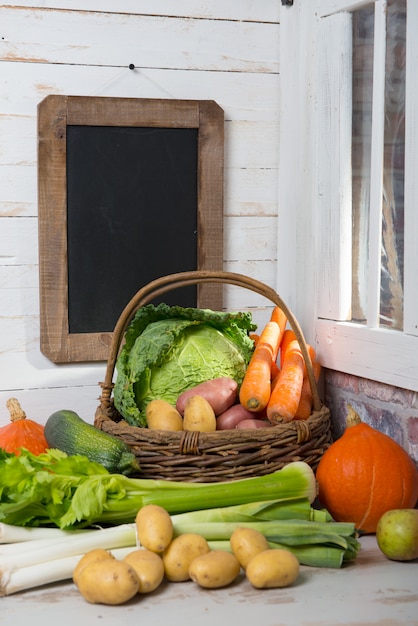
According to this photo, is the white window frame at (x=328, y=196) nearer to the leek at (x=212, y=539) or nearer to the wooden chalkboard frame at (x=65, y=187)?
the wooden chalkboard frame at (x=65, y=187)

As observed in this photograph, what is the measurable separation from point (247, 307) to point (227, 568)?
105cm

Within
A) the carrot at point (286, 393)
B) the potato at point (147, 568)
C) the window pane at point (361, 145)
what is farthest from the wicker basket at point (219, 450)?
the window pane at point (361, 145)

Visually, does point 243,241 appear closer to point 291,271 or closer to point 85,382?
point 291,271

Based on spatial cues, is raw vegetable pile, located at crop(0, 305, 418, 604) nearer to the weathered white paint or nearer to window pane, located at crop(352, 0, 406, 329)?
the weathered white paint

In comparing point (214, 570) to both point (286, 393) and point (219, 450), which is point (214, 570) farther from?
point (286, 393)

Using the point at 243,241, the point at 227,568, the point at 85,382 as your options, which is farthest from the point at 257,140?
the point at 227,568

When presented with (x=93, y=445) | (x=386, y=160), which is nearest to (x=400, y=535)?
(x=93, y=445)

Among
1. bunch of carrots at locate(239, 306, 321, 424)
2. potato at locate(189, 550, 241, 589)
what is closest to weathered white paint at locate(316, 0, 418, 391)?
bunch of carrots at locate(239, 306, 321, 424)

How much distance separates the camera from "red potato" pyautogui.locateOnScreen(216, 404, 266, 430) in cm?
195

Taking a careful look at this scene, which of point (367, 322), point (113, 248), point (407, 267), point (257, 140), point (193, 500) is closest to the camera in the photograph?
point (193, 500)

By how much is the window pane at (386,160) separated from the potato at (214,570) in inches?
30.0

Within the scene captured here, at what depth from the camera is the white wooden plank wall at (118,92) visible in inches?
86.4

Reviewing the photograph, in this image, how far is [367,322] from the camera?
209cm

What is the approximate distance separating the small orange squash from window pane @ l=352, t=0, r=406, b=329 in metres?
0.86
